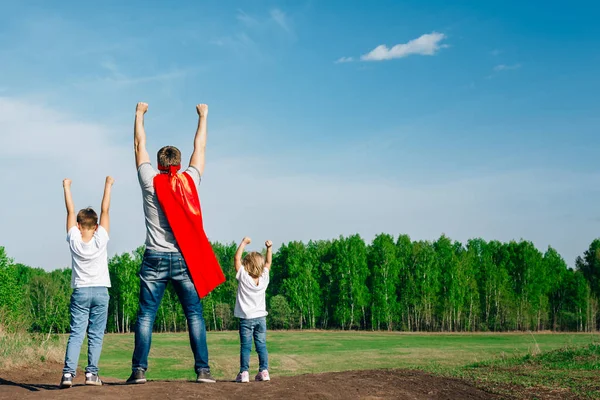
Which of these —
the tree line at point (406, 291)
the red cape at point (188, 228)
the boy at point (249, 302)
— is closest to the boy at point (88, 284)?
the red cape at point (188, 228)

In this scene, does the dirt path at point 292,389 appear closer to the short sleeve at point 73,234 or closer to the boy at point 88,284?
the boy at point 88,284

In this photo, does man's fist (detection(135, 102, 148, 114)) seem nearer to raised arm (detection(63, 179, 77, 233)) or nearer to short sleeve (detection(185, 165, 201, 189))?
short sleeve (detection(185, 165, 201, 189))

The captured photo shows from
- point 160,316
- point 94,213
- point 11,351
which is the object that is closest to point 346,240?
point 160,316

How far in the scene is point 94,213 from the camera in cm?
862

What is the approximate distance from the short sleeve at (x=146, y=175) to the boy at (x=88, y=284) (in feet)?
2.02

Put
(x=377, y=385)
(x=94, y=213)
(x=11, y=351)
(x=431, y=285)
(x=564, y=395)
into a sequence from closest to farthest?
(x=94, y=213)
(x=377, y=385)
(x=564, y=395)
(x=11, y=351)
(x=431, y=285)

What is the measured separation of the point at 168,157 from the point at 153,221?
2.86ft

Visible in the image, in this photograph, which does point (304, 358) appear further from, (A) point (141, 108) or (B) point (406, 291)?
(B) point (406, 291)

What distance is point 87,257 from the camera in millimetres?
8328

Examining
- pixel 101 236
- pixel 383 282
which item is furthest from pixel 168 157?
pixel 383 282

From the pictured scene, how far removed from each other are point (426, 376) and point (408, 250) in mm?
72330

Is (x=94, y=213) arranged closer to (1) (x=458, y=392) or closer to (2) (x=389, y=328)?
(1) (x=458, y=392)

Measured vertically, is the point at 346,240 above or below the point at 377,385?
above

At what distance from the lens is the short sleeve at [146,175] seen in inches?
323
